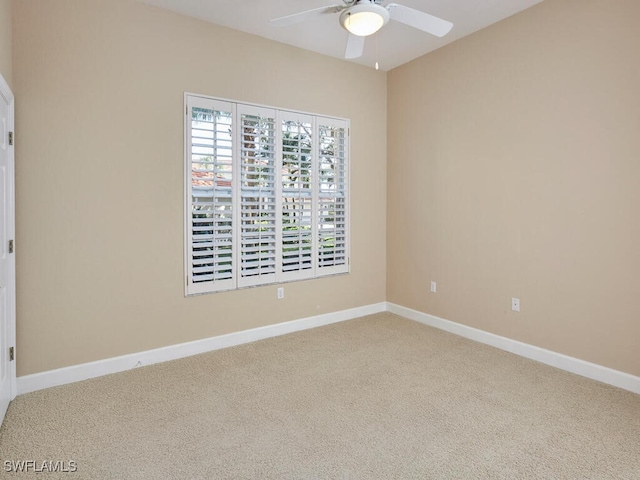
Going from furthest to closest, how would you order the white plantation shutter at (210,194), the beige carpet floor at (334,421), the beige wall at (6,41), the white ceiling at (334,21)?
the white plantation shutter at (210,194)
the white ceiling at (334,21)
the beige wall at (6,41)
the beige carpet floor at (334,421)

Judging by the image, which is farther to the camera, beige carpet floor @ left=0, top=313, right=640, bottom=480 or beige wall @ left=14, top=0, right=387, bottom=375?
beige wall @ left=14, top=0, right=387, bottom=375

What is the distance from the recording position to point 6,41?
8.27 feet

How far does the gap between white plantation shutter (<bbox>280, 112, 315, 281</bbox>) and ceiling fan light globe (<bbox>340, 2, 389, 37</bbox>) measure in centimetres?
154

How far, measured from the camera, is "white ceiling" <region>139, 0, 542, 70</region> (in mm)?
3123

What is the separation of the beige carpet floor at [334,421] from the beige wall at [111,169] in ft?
1.39

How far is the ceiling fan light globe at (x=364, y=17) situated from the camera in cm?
230

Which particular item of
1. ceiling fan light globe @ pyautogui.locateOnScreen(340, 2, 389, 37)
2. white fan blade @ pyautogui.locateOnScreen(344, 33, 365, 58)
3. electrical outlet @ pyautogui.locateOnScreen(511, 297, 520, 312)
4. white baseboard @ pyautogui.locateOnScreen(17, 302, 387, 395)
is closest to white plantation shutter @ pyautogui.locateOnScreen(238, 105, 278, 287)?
white baseboard @ pyautogui.locateOnScreen(17, 302, 387, 395)

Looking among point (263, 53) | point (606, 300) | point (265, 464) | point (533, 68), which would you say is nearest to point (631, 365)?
point (606, 300)

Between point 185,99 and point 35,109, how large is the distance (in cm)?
108

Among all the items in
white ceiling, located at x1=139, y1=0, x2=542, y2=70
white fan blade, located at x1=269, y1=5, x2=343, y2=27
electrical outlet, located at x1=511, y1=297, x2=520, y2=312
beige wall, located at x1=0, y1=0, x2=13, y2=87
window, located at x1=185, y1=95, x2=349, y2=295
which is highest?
Answer: white ceiling, located at x1=139, y1=0, x2=542, y2=70

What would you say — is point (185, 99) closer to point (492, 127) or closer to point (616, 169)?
point (492, 127)

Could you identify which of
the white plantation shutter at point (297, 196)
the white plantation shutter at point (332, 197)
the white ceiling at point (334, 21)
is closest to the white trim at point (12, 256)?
the white ceiling at point (334, 21)

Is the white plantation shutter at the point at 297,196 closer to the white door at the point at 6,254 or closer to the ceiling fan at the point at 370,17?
the ceiling fan at the point at 370,17

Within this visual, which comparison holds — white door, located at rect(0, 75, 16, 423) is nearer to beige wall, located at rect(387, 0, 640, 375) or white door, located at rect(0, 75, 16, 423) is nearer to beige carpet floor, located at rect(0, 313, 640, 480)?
beige carpet floor, located at rect(0, 313, 640, 480)
